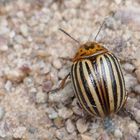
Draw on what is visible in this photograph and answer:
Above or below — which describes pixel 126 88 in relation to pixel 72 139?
above

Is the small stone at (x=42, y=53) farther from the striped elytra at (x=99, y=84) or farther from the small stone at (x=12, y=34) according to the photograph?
the striped elytra at (x=99, y=84)

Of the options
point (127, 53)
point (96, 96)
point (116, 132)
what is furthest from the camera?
point (127, 53)

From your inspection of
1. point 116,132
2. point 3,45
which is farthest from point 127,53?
point 3,45

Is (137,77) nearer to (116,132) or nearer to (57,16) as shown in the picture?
(116,132)

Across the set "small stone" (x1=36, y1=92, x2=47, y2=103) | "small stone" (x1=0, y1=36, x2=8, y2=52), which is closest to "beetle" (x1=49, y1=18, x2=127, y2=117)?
"small stone" (x1=36, y1=92, x2=47, y2=103)

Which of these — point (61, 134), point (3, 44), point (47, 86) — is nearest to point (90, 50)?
point (47, 86)

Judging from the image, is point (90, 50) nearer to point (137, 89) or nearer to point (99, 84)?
point (99, 84)

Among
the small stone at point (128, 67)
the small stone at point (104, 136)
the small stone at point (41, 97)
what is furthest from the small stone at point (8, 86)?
the small stone at point (128, 67)
